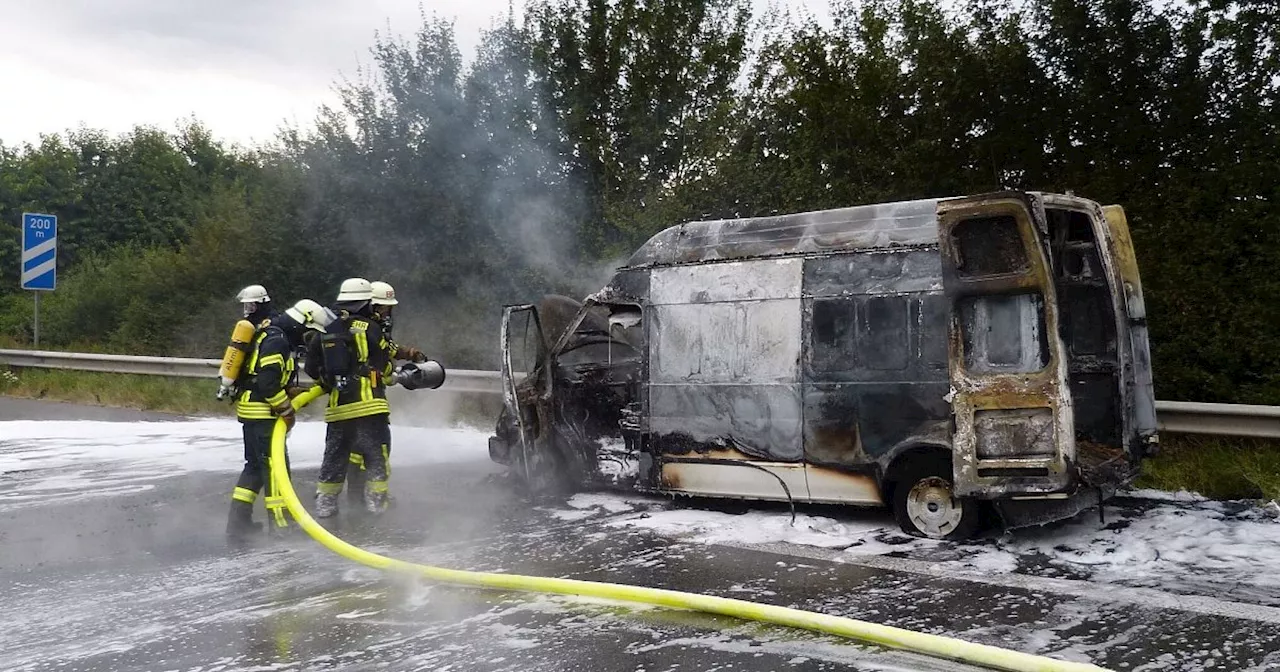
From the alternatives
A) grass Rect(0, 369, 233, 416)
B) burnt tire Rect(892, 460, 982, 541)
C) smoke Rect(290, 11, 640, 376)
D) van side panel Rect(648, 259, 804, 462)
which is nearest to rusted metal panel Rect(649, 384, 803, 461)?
van side panel Rect(648, 259, 804, 462)

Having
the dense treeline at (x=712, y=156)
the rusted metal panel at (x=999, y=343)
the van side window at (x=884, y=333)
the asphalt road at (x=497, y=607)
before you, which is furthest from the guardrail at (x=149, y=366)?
the rusted metal panel at (x=999, y=343)

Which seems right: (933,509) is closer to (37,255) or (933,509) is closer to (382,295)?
(382,295)

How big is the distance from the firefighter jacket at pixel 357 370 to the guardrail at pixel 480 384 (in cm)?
316

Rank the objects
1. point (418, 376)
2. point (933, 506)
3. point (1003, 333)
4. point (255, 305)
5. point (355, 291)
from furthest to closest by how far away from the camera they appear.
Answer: point (418, 376) < point (355, 291) < point (255, 305) < point (933, 506) < point (1003, 333)

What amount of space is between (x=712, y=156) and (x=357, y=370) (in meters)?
6.69

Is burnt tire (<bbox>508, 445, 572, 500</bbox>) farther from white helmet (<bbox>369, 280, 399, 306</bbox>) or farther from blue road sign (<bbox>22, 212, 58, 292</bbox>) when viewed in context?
blue road sign (<bbox>22, 212, 58, 292</bbox>)

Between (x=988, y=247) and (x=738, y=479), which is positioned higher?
(x=988, y=247)

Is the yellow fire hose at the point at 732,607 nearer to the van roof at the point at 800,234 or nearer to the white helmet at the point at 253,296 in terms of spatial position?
the white helmet at the point at 253,296

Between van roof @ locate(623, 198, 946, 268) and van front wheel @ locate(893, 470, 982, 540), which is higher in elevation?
van roof @ locate(623, 198, 946, 268)

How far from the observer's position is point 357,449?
7664 millimetres

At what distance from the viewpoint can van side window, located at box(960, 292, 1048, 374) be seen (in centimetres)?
582

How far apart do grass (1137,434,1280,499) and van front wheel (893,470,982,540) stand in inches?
70.9

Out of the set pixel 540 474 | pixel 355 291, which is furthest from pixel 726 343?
pixel 355 291

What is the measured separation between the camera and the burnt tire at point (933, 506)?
6234 mm
